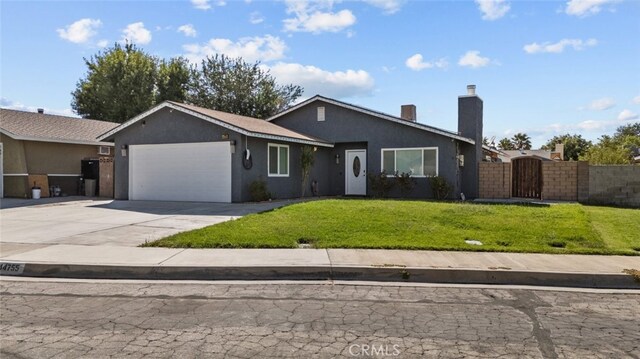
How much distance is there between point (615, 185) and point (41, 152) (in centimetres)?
2406

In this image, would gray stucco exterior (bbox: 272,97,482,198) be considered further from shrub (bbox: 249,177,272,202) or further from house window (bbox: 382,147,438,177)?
shrub (bbox: 249,177,272,202)

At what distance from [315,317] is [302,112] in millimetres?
17659

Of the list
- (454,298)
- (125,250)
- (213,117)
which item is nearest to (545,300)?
(454,298)

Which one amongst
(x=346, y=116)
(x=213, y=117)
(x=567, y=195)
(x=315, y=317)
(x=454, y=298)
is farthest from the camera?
(x=346, y=116)

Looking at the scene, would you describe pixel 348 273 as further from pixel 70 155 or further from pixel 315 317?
pixel 70 155

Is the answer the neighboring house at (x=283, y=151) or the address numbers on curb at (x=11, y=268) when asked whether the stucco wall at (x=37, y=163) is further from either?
the address numbers on curb at (x=11, y=268)

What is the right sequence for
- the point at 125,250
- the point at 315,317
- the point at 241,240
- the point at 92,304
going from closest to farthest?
the point at 315,317 → the point at 92,304 → the point at 125,250 → the point at 241,240

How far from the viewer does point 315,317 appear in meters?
4.97

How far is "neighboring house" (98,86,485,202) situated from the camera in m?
16.9

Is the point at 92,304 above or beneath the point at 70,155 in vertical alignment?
beneath

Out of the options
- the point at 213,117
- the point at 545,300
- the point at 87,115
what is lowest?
the point at 545,300

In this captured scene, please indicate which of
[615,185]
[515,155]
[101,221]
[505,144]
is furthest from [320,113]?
[505,144]

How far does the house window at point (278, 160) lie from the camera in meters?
18.0

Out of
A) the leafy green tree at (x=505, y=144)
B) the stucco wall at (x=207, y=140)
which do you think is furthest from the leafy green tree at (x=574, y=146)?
the stucco wall at (x=207, y=140)
